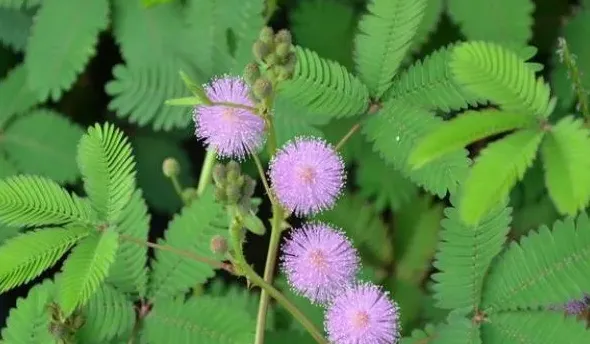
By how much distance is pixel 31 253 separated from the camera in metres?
1.27

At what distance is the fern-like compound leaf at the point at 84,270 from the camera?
1.22 meters

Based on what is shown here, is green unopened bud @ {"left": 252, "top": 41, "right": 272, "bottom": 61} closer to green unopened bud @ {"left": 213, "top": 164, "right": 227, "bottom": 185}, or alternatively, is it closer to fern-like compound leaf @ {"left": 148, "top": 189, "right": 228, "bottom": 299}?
green unopened bud @ {"left": 213, "top": 164, "right": 227, "bottom": 185}

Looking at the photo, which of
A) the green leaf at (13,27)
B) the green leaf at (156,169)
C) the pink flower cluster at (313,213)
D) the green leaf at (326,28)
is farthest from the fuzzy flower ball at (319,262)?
the green leaf at (13,27)

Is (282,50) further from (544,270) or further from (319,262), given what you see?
(544,270)

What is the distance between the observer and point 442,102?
4.83ft

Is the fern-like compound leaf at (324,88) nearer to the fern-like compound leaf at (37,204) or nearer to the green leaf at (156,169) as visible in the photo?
the fern-like compound leaf at (37,204)

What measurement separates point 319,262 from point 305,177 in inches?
5.5

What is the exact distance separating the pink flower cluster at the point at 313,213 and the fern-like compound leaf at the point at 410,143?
0.16m

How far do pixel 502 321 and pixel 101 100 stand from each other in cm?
131

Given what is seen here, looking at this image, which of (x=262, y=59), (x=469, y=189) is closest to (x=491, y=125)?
(x=469, y=189)

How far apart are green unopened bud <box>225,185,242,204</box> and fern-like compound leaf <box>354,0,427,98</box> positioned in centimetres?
40

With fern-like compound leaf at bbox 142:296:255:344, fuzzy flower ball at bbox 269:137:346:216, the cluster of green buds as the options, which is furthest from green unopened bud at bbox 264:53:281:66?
fern-like compound leaf at bbox 142:296:255:344

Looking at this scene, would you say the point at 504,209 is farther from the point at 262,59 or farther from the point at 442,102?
the point at 262,59

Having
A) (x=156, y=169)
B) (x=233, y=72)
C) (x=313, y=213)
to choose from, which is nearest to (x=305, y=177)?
(x=313, y=213)
